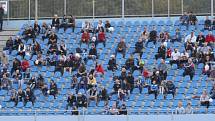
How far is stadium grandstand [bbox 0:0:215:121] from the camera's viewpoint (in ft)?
126

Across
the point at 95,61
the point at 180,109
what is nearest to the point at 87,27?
the point at 95,61

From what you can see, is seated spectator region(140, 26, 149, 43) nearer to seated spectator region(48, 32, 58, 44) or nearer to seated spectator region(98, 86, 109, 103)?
seated spectator region(48, 32, 58, 44)

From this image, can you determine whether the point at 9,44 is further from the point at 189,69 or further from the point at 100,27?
the point at 189,69

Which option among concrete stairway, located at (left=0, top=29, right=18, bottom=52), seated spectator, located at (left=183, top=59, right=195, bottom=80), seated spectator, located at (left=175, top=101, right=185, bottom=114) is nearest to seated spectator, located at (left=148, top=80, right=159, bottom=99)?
seated spectator, located at (left=183, top=59, right=195, bottom=80)

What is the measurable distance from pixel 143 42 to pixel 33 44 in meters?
6.24

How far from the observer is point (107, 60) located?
43312mm

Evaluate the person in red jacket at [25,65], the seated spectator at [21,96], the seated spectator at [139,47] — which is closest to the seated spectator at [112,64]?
the seated spectator at [139,47]

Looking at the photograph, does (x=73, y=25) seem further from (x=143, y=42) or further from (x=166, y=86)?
(x=166, y=86)

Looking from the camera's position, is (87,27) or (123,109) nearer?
(123,109)

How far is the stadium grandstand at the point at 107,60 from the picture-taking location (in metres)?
38.3

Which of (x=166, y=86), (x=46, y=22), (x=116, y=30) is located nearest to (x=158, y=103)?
(x=166, y=86)

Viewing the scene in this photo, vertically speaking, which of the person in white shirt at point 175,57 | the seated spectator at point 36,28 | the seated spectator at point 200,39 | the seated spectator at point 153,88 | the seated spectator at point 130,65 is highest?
the seated spectator at point 36,28

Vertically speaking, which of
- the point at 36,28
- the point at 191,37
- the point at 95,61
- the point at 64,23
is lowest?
the point at 95,61

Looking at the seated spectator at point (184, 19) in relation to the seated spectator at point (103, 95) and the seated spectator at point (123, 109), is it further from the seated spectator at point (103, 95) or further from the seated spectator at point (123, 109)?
the seated spectator at point (123, 109)
